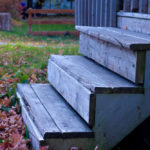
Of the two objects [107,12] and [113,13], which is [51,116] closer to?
[113,13]

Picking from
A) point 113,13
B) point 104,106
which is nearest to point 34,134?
point 104,106

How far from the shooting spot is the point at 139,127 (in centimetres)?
241

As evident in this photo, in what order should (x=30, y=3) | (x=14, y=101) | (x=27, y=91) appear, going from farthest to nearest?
(x=30, y=3)
(x=14, y=101)
(x=27, y=91)

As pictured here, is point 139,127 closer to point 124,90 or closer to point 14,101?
point 124,90

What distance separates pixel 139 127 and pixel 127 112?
0.54 ft

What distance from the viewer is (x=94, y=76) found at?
2.58 metres

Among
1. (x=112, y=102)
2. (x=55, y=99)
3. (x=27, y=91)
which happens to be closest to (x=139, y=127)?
(x=112, y=102)

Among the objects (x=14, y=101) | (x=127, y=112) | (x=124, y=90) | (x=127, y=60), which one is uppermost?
(x=127, y=60)

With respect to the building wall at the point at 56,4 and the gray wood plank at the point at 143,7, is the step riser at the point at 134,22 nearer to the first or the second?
the gray wood plank at the point at 143,7

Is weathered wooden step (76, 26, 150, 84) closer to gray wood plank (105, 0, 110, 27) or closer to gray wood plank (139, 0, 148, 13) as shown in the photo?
gray wood plank (139, 0, 148, 13)

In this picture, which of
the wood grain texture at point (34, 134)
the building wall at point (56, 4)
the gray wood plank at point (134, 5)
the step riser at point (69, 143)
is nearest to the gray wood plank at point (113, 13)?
the gray wood plank at point (134, 5)

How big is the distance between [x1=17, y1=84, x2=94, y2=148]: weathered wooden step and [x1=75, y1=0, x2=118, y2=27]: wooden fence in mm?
1170

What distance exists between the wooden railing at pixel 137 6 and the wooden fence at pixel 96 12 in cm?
24

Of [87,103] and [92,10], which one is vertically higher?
[92,10]
